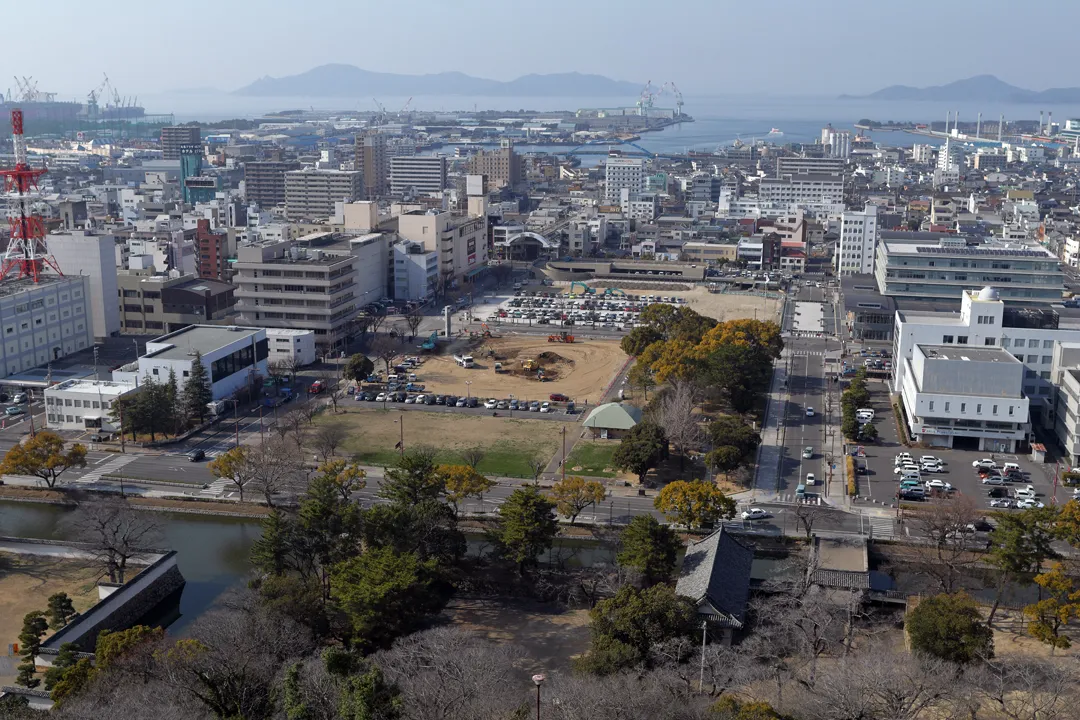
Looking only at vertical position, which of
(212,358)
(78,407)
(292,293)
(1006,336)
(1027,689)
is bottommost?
(1027,689)

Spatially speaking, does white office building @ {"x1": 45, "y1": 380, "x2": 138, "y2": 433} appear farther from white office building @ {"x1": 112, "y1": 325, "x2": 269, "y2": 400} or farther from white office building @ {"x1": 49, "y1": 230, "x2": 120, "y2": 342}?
white office building @ {"x1": 49, "y1": 230, "x2": 120, "y2": 342}

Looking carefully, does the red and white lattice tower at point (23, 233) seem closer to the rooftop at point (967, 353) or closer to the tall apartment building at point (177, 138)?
the rooftop at point (967, 353)

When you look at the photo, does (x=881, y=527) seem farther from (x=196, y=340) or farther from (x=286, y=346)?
(x=286, y=346)

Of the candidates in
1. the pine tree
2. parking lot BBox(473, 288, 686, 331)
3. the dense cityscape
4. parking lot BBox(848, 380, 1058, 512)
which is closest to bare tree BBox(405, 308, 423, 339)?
the dense cityscape

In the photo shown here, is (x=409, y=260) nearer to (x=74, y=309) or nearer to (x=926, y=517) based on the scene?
(x=74, y=309)

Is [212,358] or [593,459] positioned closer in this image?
[593,459]

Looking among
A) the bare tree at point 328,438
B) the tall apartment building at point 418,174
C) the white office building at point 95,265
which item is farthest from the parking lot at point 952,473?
the tall apartment building at point 418,174

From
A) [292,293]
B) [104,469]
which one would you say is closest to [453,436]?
[104,469]
